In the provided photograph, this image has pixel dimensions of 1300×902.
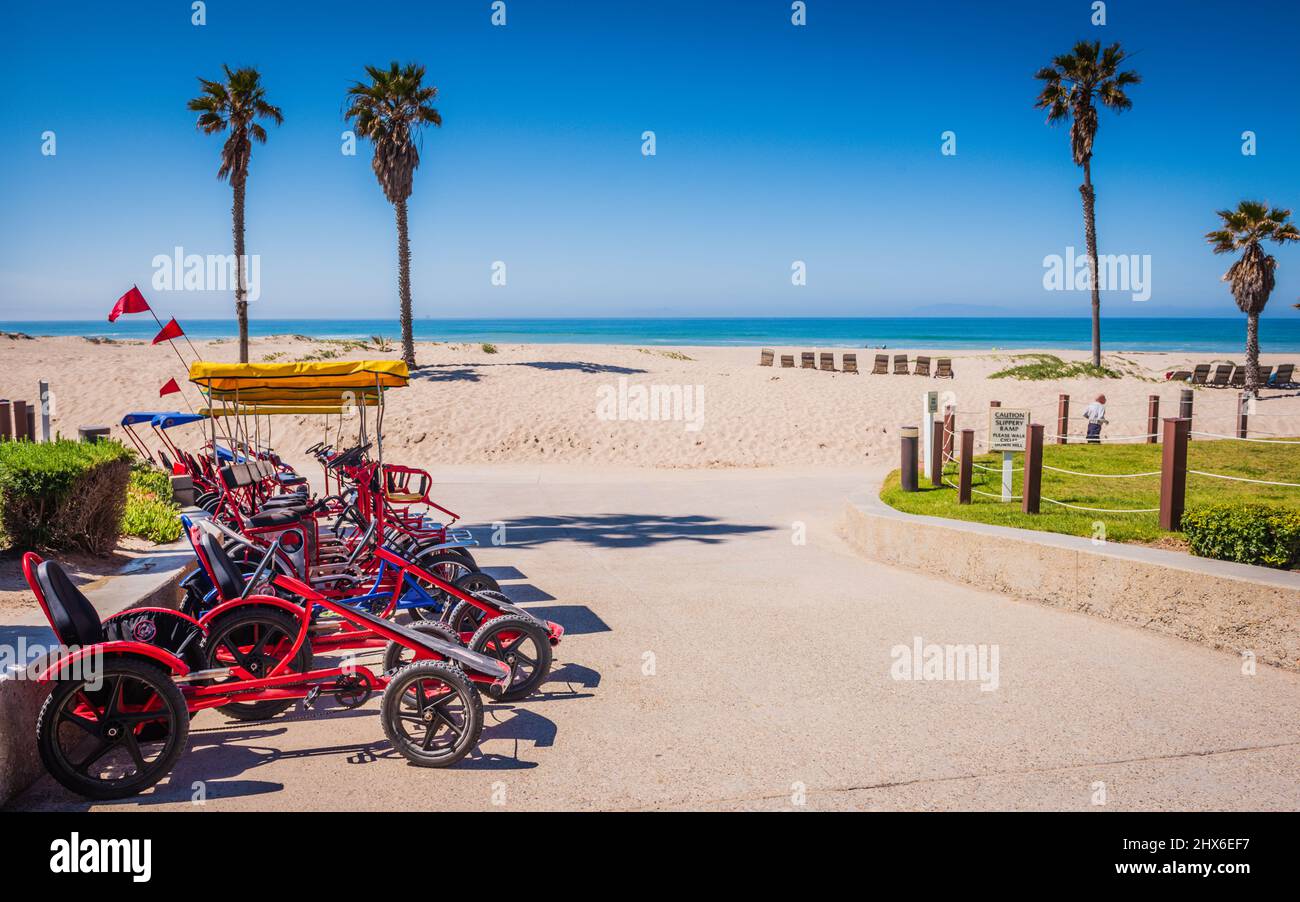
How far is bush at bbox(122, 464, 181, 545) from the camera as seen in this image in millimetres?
9203

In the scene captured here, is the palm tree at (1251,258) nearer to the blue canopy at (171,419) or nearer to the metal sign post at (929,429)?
the metal sign post at (929,429)

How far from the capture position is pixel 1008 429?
1050cm

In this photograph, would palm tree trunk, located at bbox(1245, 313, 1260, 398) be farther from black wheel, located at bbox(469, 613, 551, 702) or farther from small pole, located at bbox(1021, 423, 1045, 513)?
black wheel, located at bbox(469, 613, 551, 702)

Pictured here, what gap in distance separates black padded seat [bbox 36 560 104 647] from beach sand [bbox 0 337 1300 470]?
52.1 feet

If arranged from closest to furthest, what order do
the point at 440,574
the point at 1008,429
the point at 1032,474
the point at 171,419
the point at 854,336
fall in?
1. the point at 440,574
2. the point at 1032,474
3. the point at 1008,429
4. the point at 171,419
5. the point at 854,336

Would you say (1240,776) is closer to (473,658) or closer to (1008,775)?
(1008,775)

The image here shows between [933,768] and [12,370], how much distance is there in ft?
113

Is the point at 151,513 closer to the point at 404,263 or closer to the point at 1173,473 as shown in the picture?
the point at 1173,473

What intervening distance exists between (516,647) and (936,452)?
8.49 m

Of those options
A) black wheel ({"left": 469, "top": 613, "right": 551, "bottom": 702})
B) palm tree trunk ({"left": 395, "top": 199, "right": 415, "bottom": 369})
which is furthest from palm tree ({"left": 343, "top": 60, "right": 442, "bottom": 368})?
black wheel ({"left": 469, "top": 613, "right": 551, "bottom": 702})

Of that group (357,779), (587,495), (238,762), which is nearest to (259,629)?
(238,762)

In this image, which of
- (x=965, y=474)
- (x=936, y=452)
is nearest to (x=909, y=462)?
(x=936, y=452)

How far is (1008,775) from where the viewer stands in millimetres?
4812

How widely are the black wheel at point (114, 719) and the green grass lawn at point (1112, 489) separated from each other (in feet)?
25.7
